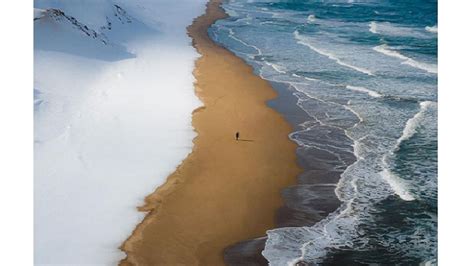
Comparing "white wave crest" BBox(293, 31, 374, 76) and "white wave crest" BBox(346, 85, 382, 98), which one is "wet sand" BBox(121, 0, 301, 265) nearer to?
"white wave crest" BBox(346, 85, 382, 98)

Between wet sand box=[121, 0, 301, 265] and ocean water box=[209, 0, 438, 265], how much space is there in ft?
2.19

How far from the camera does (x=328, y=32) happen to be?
3878cm

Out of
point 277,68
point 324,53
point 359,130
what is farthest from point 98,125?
point 324,53

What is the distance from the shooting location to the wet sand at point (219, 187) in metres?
10.9

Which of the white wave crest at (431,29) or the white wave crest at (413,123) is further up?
the white wave crest at (431,29)

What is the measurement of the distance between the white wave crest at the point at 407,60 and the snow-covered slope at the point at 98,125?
453 inches

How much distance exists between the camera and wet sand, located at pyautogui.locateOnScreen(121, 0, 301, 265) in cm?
1087

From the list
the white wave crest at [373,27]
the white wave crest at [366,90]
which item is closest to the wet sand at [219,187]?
the white wave crest at [366,90]

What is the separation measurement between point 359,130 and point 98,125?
8.74 metres

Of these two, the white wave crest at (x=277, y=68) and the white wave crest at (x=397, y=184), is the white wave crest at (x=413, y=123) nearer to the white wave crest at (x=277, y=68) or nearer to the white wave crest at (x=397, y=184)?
the white wave crest at (x=397, y=184)

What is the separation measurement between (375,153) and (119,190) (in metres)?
8.00

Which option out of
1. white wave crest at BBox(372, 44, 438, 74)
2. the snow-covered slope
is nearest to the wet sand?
the snow-covered slope

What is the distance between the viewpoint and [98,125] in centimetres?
1631

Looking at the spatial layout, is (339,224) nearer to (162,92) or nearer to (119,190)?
(119,190)
